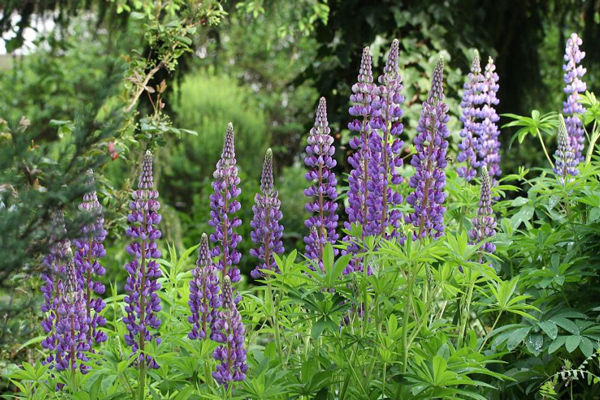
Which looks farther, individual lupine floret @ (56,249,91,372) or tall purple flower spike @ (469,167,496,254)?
tall purple flower spike @ (469,167,496,254)

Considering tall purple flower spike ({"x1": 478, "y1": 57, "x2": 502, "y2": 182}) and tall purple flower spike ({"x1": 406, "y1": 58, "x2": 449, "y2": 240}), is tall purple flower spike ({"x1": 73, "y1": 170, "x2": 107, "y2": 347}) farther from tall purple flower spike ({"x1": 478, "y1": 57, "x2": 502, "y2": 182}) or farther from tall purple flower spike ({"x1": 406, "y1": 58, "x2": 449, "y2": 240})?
tall purple flower spike ({"x1": 478, "y1": 57, "x2": 502, "y2": 182})

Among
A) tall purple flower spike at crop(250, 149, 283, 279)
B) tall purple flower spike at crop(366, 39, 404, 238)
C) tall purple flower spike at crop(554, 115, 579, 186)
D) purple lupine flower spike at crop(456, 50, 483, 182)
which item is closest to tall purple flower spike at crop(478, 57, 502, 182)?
purple lupine flower spike at crop(456, 50, 483, 182)

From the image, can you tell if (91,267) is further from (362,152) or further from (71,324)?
(362,152)

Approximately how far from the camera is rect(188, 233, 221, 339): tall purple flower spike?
2.31m

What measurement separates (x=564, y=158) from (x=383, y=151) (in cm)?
101

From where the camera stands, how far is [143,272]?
7.80 feet

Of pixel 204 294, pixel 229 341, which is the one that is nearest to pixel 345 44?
pixel 204 294

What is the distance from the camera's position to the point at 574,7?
616 centimetres

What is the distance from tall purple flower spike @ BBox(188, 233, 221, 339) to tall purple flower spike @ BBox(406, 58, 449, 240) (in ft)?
2.06

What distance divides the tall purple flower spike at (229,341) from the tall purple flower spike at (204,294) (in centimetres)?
6

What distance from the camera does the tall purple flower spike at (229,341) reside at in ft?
7.11

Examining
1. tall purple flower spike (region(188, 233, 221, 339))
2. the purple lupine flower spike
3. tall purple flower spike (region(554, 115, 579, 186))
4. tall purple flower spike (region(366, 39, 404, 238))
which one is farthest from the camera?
the purple lupine flower spike

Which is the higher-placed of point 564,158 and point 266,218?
point 564,158

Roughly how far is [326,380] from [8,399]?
3.61 ft
